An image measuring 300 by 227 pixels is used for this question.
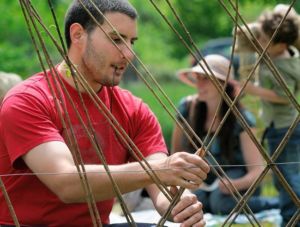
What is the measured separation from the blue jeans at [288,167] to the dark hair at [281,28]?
18.6 inches

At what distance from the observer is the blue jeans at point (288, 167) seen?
4.56m

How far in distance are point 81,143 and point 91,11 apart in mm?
436

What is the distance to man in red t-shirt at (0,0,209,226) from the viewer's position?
2508 mm

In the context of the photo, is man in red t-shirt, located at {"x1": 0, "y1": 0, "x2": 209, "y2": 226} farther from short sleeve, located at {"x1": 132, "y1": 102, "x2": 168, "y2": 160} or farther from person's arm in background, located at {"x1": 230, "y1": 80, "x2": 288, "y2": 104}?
person's arm in background, located at {"x1": 230, "y1": 80, "x2": 288, "y2": 104}

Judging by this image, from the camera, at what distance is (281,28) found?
4738 mm

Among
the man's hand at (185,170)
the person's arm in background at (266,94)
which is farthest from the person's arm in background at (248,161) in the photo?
the man's hand at (185,170)

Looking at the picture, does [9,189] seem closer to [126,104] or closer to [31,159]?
[31,159]

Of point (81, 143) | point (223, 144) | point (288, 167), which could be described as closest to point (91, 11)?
point (81, 143)

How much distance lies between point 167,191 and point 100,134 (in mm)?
544

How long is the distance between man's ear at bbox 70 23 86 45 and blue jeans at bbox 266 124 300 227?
1.93 metres

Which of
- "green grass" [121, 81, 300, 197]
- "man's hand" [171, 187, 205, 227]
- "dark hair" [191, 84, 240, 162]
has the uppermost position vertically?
"green grass" [121, 81, 300, 197]

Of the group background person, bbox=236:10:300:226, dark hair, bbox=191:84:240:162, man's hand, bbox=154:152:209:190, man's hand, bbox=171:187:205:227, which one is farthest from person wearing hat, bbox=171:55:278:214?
man's hand, bbox=154:152:209:190

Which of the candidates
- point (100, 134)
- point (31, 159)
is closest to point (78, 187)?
point (31, 159)

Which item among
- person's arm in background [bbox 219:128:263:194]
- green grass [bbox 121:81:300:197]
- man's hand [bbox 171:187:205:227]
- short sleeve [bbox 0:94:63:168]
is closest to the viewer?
man's hand [bbox 171:187:205:227]
